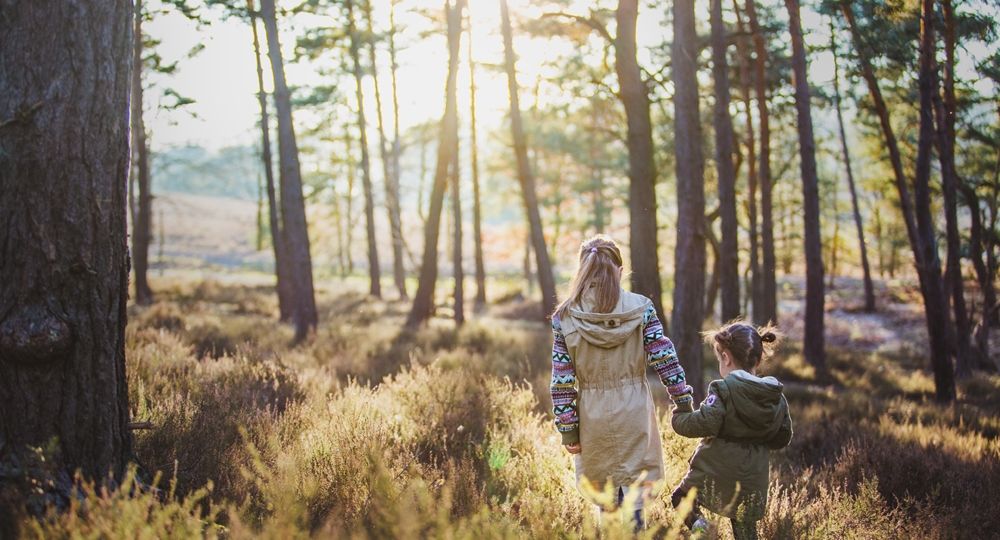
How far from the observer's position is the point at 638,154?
32.6 feet

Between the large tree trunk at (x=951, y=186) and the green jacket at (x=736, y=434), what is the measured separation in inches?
335

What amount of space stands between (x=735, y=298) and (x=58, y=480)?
12613 millimetres

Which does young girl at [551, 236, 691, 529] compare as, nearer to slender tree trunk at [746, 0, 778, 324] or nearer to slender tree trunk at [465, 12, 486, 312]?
slender tree trunk at [746, 0, 778, 324]

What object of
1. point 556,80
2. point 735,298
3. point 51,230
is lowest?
point 735,298

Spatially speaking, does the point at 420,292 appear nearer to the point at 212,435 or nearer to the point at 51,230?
the point at 212,435

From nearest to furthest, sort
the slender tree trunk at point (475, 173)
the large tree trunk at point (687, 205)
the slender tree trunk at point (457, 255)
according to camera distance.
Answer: the large tree trunk at point (687, 205), the slender tree trunk at point (457, 255), the slender tree trunk at point (475, 173)

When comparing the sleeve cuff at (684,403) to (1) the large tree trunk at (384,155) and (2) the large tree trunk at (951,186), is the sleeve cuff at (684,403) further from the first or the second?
(1) the large tree trunk at (384,155)

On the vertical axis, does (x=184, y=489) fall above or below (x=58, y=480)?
below

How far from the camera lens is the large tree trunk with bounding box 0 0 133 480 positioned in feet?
9.93

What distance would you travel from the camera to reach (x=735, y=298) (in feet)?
44.0

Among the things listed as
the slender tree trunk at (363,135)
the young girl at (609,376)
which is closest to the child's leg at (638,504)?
the young girl at (609,376)

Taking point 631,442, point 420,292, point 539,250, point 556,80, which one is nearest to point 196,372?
point 631,442

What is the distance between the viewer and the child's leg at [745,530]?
3.34 m

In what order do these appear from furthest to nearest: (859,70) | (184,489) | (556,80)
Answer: (556,80) → (859,70) → (184,489)
